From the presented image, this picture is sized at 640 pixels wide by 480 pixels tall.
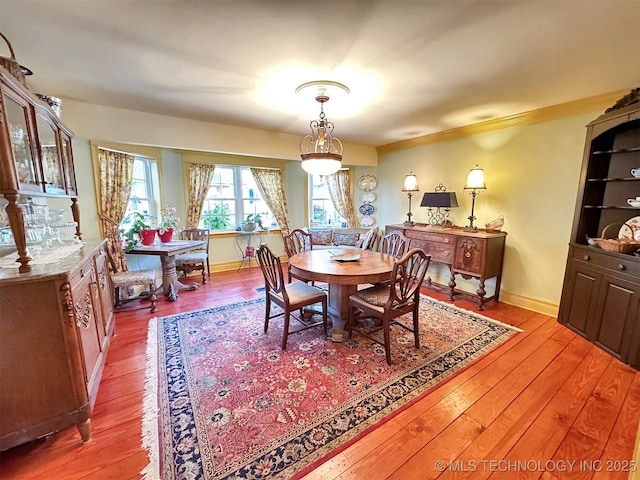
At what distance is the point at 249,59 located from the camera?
1946 mm

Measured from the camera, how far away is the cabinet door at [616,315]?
2.21 metres

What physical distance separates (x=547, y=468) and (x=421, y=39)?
2.56 metres

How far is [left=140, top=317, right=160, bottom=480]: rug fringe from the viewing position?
1389 mm

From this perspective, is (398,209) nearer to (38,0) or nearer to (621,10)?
(621,10)

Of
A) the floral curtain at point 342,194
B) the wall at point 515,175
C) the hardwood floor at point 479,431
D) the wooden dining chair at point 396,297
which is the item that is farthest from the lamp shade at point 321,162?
the floral curtain at point 342,194

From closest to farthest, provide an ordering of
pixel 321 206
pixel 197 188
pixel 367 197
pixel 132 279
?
pixel 132 279 < pixel 197 188 < pixel 367 197 < pixel 321 206

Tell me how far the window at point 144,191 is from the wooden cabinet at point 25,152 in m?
1.76

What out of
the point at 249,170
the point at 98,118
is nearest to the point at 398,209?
the point at 249,170

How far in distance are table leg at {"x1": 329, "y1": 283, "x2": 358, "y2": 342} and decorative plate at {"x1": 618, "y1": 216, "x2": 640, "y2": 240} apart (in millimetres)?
2521

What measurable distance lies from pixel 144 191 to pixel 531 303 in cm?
565

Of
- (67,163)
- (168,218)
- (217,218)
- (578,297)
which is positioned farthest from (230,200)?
(578,297)

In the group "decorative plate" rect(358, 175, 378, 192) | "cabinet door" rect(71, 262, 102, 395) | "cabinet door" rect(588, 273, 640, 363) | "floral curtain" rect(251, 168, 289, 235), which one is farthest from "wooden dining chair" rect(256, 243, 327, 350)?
"decorative plate" rect(358, 175, 378, 192)

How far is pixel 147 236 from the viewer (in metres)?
3.73

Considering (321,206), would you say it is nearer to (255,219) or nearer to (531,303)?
(255,219)
